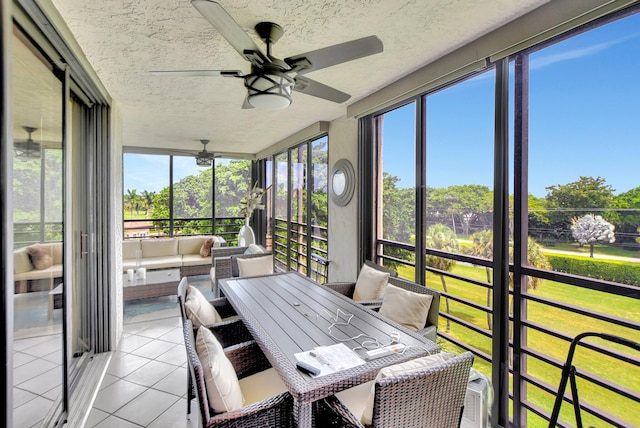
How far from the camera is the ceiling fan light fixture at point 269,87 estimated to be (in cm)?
175

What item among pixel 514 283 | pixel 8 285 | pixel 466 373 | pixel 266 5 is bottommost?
pixel 466 373

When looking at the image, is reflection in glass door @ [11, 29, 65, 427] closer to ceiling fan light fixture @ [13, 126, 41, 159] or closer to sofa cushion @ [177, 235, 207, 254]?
ceiling fan light fixture @ [13, 126, 41, 159]

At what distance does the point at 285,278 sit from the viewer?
3146 mm

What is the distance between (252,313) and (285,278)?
104 cm

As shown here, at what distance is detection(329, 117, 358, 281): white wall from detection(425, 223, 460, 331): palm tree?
3.42ft

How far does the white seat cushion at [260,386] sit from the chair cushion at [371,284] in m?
1.18

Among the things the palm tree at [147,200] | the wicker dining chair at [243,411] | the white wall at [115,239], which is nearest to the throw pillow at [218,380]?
the wicker dining chair at [243,411]

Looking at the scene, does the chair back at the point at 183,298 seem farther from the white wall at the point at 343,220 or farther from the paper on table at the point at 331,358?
the white wall at the point at 343,220

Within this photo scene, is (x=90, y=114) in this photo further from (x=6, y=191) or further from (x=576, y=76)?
(x=576, y=76)

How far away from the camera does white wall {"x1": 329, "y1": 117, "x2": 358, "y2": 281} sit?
3697mm

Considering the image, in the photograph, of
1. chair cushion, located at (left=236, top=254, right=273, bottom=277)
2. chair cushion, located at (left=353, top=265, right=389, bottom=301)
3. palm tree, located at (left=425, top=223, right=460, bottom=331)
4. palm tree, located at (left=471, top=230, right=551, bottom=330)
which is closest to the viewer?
palm tree, located at (left=471, top=230, right=551, bottom=330)

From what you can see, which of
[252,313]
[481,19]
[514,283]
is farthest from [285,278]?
[481,19]

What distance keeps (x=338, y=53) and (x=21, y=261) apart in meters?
1.85

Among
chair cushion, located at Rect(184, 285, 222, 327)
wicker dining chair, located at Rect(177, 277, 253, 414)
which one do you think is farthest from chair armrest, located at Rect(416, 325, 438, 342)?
chair cushion, located at Rect(184, 285, 222, 327)
